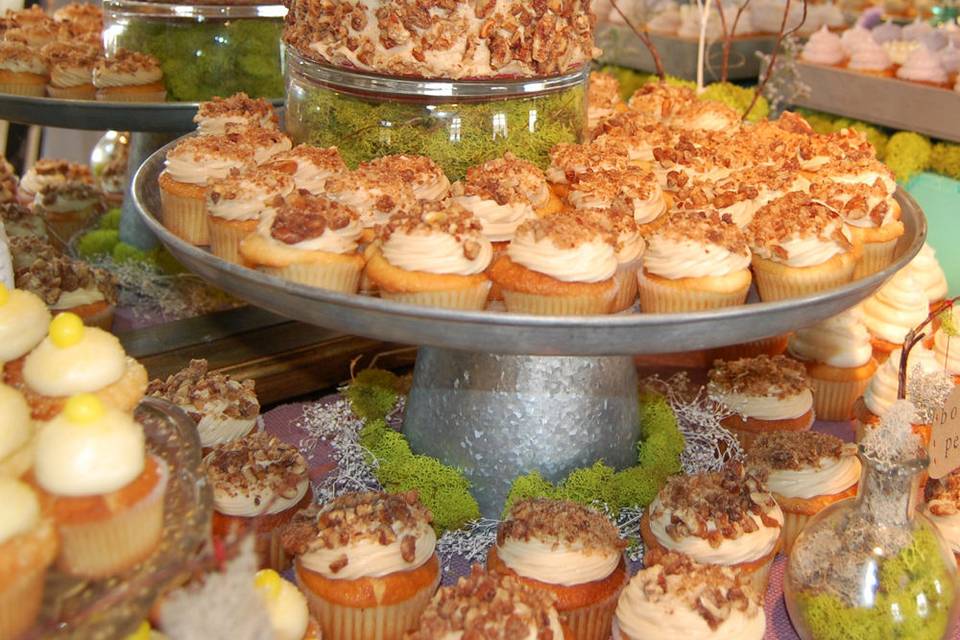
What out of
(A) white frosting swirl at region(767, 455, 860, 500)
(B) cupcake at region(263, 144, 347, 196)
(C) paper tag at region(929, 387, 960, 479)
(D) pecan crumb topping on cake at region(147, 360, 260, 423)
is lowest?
(A) white frosting swirl at region(767, 455, 860, 500)

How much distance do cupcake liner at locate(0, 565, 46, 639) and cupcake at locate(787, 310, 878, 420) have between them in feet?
6.91

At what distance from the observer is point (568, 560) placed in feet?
6.14

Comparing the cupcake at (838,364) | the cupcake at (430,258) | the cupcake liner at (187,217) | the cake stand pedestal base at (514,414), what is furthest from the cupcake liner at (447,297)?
the cupcake at (838,364)

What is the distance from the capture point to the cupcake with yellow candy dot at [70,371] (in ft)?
4.23

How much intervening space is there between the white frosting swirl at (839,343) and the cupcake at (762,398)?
0.70 feet

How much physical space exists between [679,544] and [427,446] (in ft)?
1.81

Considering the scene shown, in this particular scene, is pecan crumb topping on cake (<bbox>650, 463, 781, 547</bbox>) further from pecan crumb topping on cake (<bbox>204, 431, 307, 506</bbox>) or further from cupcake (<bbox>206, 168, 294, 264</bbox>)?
cupcake (<bbox>206, 168, 294, 264</bbox>)

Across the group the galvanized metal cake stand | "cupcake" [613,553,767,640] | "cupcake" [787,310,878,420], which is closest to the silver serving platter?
the galvanized metal cake stand

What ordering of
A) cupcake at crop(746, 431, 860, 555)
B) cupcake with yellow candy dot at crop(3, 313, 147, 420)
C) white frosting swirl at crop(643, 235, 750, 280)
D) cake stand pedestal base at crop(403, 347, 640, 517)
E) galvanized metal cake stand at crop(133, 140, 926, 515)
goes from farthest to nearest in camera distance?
1. cupcake at crop(746, 431, 860, 555)
2. cake stand pedestal base at crop(403, 347, 640, 517)
3. white frosting swirl at crop(643, 235, 750, 280)
4. galvanized metal cake stand at crop(133, 140, 926, 515)
5. cupcake with yellow candy dot at crop(3, 313, 147, 420)

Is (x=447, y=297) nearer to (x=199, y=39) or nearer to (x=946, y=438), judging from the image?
(x=946, y=438)

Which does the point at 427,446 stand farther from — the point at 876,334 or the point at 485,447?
the point at 876,334

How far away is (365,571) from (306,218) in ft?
2.02

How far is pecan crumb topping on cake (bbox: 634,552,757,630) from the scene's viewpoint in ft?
5.66

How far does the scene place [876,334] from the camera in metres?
2.92
